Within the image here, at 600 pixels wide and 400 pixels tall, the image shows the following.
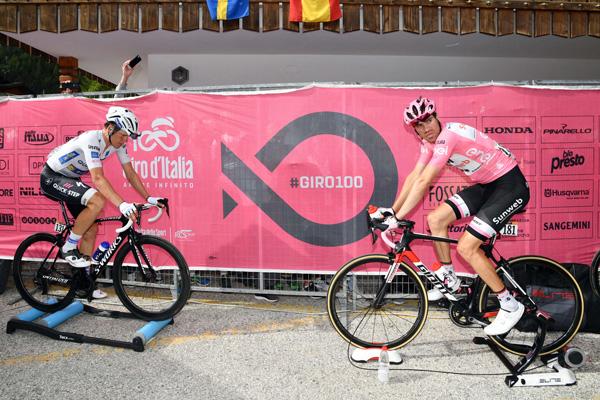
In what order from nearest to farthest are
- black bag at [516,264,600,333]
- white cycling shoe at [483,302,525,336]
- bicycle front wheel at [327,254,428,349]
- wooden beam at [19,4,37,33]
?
white cycling shoe at [483,302,525,336] < bicycle front wheel at [327,254,428,349] < black bag at [516,264,600,333] < wooden beam at [19,4,37,33]

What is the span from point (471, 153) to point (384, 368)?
1.84 meters

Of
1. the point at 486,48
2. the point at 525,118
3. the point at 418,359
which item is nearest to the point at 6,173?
the point at 418,359

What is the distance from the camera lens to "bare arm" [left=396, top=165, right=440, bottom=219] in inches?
140

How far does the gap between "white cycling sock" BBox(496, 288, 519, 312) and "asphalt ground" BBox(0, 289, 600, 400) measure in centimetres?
51

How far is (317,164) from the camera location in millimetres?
5012

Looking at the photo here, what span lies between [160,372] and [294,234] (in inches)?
81.2

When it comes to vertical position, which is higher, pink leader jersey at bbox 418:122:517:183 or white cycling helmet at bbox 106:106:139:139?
white cycling helmet at bbox 106:106:139:139

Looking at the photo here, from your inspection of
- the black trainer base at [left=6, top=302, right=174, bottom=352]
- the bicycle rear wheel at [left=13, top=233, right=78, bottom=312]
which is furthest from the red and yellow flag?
the black trainer base at [left=6, top=302, right=174, bottom=352]

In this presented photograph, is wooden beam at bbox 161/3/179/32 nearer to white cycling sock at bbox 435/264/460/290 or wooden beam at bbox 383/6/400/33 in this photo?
wooden beam at bbox 383/6/400/33

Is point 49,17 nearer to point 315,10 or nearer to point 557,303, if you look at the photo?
point 315,10

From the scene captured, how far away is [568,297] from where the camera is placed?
13.5ft

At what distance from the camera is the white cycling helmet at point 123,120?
4.30 m

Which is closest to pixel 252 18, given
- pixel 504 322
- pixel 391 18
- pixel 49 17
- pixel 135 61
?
pixel 391 18

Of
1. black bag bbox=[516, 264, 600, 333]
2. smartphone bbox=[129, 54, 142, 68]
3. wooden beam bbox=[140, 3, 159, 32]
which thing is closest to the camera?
black bag bbox=[516, 264, 600, 333]
